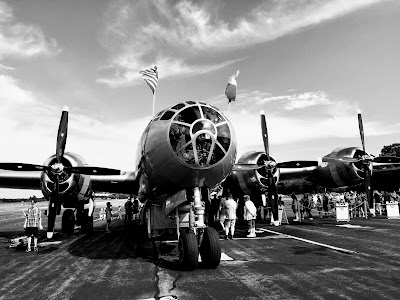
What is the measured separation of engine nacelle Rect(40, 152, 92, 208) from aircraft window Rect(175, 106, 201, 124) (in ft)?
27.4

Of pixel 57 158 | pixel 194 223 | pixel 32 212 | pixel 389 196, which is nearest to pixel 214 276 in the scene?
pixel 194 223

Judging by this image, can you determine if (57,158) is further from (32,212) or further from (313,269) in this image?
(313,269)

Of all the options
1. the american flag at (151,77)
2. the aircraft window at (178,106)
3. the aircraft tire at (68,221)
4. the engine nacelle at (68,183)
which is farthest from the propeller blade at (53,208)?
the aircraft window at (178,106)

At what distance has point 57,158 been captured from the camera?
41.9 feet

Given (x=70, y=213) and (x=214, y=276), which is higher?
(x=70, y=213)

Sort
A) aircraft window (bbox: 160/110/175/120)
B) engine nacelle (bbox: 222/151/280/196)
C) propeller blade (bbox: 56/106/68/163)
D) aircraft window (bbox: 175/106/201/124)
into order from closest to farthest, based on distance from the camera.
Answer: aircraft window (bbox: 175/106/201/124)
aircraft window (bbox: 160/110/175/120)
propeller blade (bbox: 56/106/68/163)
engine nacelle (bbox: 222/151/280/196)

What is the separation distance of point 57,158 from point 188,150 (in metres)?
8.24

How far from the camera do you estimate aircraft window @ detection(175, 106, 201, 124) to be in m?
7.10

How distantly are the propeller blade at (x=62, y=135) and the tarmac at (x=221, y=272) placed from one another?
4.04m

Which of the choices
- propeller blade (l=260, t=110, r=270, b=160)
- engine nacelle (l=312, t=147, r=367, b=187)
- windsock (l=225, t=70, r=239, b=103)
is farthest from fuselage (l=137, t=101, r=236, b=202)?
engine nacelle (l=312, t=147, r=367, b=187)

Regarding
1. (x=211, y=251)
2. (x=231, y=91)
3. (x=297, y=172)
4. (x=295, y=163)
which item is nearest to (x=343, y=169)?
(x=297, y=172)

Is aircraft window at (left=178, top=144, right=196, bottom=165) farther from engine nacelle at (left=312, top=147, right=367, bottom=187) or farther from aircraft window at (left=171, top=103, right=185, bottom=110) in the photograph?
engine nacelle at (left=312, top=147, right=367, bottom=187)

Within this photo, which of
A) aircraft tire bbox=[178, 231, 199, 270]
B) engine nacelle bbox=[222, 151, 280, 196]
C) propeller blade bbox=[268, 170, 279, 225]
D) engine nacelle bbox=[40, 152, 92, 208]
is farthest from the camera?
engine nacelle bbox=[222, 151, 280, 196]

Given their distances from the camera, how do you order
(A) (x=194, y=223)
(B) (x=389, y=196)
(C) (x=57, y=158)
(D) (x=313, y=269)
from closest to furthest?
1. (D) (x=313, y=269)
2. (A) (x=194, y=223)
3. (C) (x=57, y=158)
4. (B) (x=389, y=196)
